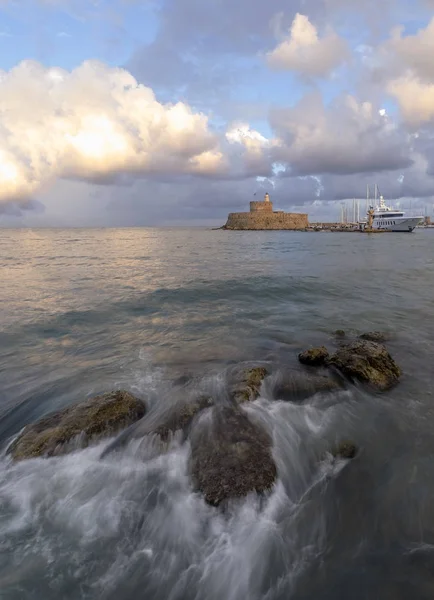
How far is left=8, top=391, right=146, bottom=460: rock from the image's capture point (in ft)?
20.4

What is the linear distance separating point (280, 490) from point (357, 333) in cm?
875

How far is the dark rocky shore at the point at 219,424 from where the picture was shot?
5.45m

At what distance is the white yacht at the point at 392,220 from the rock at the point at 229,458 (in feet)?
415

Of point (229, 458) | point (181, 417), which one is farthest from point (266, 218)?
point (229, 458)

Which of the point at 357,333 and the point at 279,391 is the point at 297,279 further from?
the point at 279,391

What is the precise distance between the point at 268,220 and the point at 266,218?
1.51 m

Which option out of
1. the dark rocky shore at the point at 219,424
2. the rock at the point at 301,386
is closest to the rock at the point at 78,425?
the dark rocky shore at the point at 219,424

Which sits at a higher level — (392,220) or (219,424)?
(392,220)

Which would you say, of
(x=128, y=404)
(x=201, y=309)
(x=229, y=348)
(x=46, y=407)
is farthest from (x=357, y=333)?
(x=46, y=407)

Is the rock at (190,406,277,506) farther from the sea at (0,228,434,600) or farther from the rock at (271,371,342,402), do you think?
the rock at (271,371,342,402)

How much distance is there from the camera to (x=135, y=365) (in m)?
10.5

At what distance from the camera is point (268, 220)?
169 m

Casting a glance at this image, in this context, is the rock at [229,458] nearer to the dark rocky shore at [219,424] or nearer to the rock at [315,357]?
the dark rocky shore at [219,424]

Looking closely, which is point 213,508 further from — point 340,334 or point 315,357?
point 340,334
